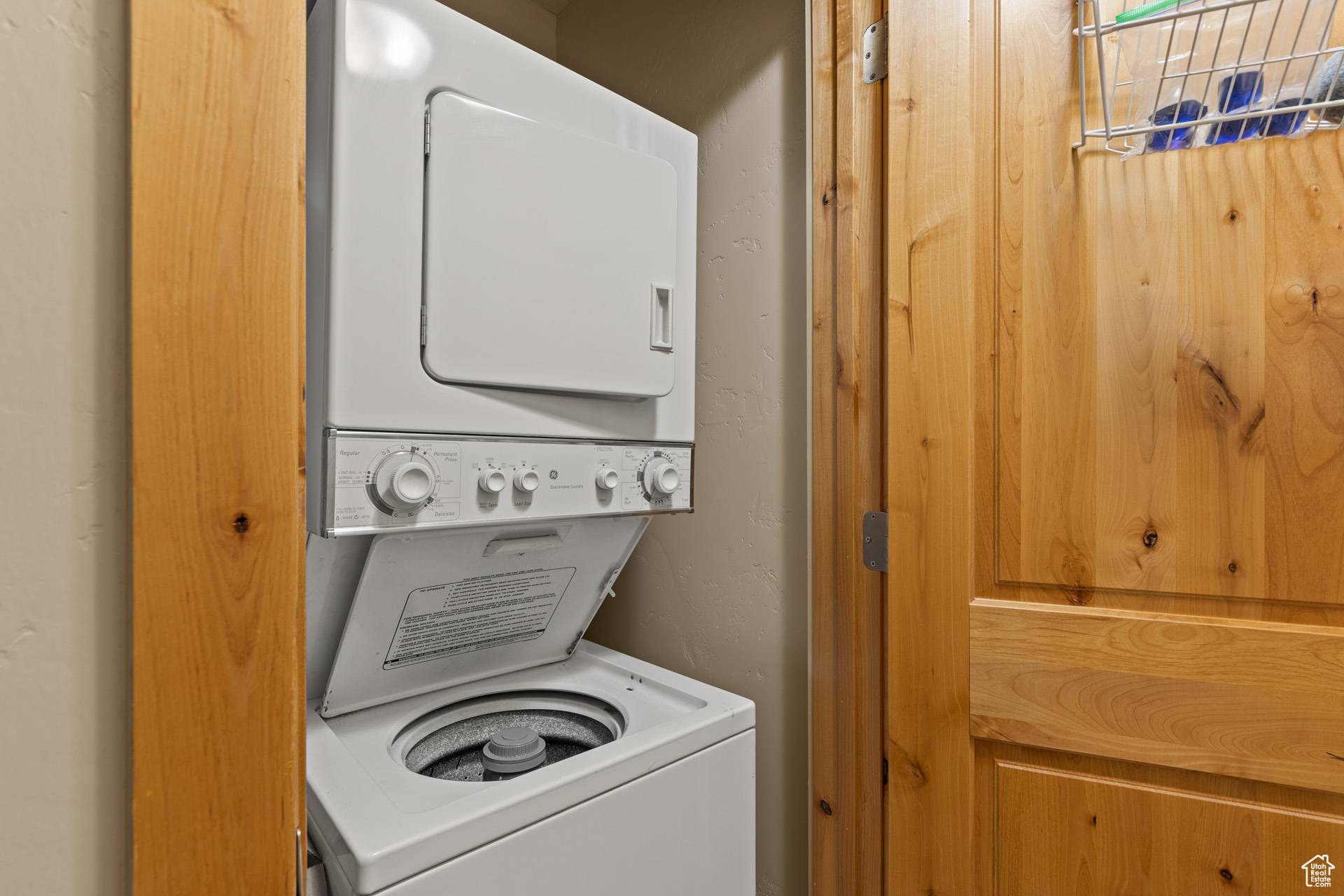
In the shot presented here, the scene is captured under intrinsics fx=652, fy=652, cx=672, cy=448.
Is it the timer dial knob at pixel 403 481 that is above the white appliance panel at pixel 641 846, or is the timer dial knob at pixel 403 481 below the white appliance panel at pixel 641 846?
above

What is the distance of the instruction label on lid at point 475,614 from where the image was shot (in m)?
1.25

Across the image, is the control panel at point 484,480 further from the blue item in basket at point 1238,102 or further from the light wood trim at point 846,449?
the blue item in basket at point 1238,102

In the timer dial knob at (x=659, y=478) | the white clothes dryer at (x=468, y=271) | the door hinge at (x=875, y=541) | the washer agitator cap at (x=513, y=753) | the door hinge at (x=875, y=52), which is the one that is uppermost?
the door hinge at (x=875, y=52)

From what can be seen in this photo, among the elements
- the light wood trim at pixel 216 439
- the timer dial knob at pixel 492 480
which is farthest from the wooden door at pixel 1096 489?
the light wood trim at pixel 216 439

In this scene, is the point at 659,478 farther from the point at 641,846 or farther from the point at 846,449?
the point at 641,846

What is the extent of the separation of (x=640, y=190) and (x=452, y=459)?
64cm

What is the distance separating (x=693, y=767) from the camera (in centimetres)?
121

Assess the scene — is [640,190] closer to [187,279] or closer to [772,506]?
[772,506]

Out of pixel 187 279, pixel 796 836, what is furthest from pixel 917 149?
pixel 796 836

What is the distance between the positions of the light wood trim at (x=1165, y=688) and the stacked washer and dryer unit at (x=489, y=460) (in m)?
0.52

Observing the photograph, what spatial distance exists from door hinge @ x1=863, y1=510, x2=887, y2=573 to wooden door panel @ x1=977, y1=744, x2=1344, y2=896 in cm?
39

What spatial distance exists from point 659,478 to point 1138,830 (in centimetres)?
103

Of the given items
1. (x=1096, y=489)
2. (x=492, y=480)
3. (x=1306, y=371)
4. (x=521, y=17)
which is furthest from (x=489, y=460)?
(x=521, y=17)

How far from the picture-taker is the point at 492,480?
3.54 feet
